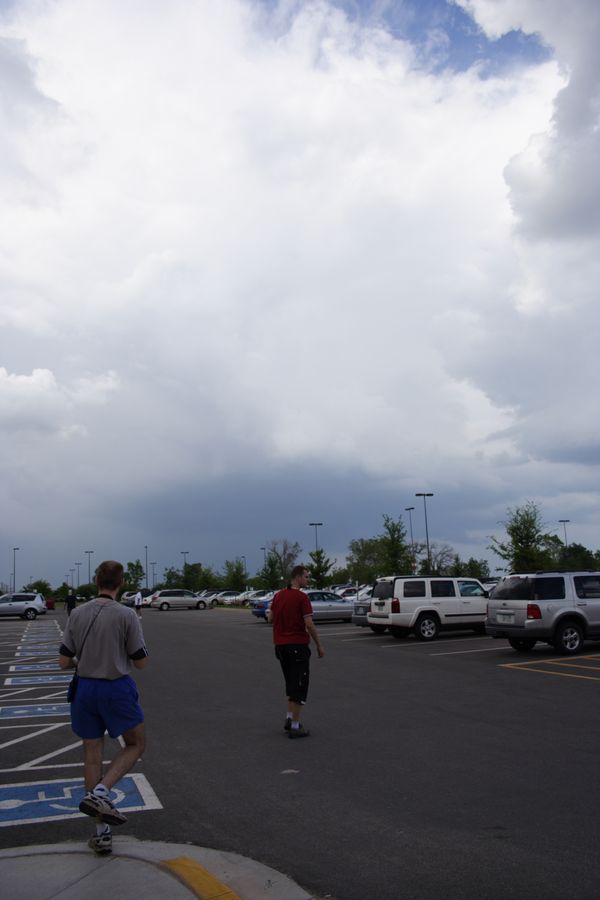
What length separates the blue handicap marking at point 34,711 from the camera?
11.2 metres

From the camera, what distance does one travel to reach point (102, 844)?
15.8ft

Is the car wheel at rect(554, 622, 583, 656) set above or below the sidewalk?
above

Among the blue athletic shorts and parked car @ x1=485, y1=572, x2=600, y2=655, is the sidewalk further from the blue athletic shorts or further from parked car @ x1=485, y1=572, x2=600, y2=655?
parked car @ x1=485, y1=572, x2=600, y2=655

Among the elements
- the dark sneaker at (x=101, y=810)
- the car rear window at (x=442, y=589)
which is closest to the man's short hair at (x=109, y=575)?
the dark sneaker at (x=101, y=810)

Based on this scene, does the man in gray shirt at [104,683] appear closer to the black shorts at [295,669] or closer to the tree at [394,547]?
the black shorts at [295,669]

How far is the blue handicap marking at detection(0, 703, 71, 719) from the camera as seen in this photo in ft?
36.6

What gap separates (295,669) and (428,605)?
13746 millimetres

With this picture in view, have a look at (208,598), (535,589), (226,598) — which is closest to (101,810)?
(535,589)

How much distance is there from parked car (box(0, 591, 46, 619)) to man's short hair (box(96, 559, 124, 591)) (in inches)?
1967

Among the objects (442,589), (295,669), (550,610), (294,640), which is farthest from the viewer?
(442,589)

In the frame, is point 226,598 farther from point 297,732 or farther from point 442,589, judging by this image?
point 297,732

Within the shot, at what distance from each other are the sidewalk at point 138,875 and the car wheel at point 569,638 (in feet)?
42.9

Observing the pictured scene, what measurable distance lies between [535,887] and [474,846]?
70cm

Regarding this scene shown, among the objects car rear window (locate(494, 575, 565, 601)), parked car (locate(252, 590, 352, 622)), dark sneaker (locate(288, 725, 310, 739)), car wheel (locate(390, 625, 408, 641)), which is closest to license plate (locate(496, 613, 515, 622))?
car rear window (locate(494, 575, 565, 601))
